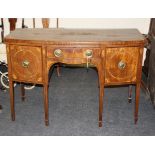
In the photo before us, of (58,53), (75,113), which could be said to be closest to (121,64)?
(58,53)

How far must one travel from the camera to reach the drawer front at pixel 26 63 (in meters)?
2.37

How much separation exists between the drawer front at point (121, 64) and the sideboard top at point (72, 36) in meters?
0.10

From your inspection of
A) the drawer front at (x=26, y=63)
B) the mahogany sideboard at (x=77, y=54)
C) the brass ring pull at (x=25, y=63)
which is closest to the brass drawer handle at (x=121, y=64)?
the mahogany sideboard at (x=77, y=54)

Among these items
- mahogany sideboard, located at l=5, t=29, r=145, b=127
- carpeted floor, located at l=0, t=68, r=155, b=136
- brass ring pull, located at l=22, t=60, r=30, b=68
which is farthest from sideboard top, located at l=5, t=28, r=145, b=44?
carpeted floor, located at l=0, t=68, r=155, b=136

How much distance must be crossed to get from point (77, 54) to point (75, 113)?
31.9 inches

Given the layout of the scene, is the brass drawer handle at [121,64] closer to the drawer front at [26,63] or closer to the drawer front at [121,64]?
the drawer front at [121,64]

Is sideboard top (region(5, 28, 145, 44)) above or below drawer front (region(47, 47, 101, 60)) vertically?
above

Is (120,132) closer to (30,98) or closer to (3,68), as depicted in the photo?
(30,98)

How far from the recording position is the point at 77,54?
2.33m

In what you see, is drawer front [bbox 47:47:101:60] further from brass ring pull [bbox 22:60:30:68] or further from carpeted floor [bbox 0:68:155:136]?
carpeted floor [bbox 0:68:155:136]

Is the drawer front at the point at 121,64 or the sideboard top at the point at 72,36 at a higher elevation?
the sideboard top at the point at 72,36

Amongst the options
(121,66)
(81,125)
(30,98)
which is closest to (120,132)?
(81,125)

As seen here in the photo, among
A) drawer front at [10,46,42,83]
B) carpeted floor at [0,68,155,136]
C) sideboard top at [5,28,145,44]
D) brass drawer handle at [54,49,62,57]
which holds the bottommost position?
carpeted floor at [0,68,155,136]

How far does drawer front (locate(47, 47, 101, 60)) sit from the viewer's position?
231cm
